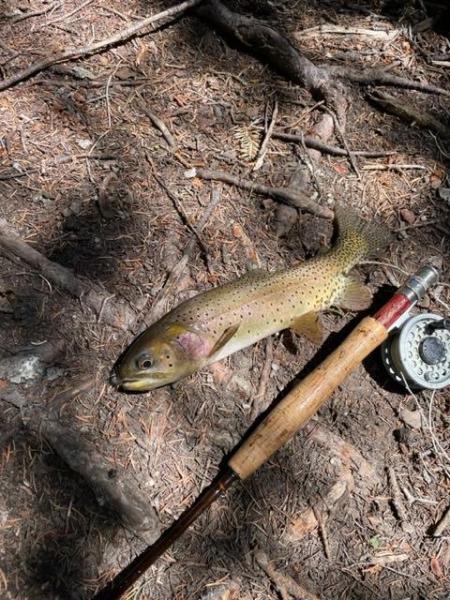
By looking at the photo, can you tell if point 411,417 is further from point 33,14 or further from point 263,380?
point 33,14

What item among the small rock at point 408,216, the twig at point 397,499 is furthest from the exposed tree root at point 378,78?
the twig at point 397,499

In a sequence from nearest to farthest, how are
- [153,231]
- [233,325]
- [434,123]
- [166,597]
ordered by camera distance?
[166,597], [233,325], [153,231], [434,123]

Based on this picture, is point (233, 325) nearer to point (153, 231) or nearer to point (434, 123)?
point (153, 231)

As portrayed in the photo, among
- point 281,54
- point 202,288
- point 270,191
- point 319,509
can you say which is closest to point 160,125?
point 270,191

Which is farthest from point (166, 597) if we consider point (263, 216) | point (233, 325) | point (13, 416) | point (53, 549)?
point (263, 216)

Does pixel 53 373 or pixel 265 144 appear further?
pixel 265 144

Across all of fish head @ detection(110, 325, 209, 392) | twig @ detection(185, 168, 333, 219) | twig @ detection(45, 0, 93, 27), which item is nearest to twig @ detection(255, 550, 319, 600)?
fish head @ detection(110, 325, 209, 392)
